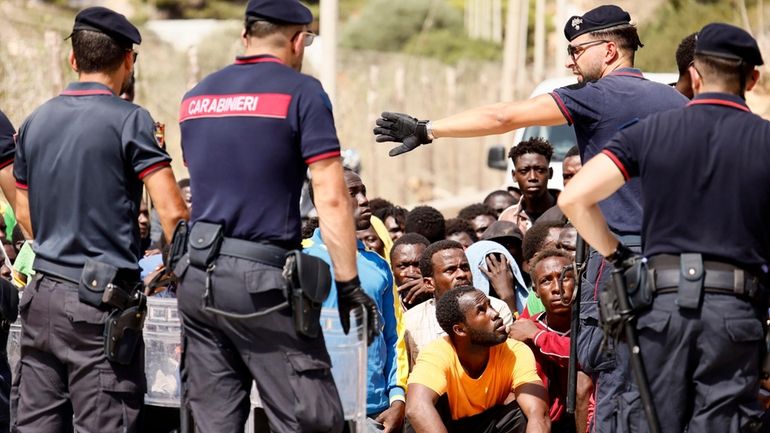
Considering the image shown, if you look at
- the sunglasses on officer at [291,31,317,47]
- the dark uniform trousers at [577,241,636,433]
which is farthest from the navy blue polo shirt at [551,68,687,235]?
the sunglasses on officer at [291,31,317,47]

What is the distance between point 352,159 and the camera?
611 inches

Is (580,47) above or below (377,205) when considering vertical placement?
above

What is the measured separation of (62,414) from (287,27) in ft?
6.38

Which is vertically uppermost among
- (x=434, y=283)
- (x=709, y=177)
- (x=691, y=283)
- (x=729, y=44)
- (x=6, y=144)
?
(x=729, y=44)

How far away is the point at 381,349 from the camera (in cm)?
759

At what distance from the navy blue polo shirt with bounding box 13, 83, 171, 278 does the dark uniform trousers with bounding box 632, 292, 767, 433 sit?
222cm

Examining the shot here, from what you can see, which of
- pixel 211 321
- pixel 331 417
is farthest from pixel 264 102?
pixel 331 417

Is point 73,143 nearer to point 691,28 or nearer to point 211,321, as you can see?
point 211,321

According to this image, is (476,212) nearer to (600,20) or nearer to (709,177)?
(600,20)

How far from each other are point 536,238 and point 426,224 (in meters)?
1.62

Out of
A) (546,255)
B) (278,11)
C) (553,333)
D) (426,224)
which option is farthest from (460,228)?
(278,11)

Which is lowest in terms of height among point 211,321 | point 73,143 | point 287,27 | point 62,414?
point 62,414

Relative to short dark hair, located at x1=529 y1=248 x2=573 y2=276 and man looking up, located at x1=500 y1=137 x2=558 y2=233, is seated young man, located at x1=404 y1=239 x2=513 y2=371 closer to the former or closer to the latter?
short dark hair, located at x1=529 y1=248 x2=573 y2=276

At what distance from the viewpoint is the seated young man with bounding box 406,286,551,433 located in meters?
7.66
